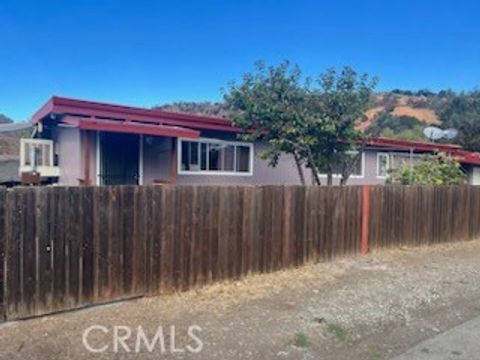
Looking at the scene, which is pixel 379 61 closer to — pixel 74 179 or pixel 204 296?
pixel 74 179

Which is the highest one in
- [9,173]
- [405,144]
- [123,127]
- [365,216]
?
[405,144]

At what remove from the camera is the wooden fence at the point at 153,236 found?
5.62 meters

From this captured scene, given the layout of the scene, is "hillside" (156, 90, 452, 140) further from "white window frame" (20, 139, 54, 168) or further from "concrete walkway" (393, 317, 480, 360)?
"concrete walkway" (393, 317, 480, 360)

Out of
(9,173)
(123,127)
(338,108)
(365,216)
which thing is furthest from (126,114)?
(9,173)

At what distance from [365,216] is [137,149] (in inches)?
267

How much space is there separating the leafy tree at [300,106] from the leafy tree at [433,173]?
2547 mm

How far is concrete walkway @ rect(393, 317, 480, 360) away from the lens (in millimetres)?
5113

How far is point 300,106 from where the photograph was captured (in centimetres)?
1406

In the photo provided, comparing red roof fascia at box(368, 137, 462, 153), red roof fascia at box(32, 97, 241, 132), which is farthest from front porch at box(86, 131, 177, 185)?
red roof fascia at box(368, 137, 462, 153)

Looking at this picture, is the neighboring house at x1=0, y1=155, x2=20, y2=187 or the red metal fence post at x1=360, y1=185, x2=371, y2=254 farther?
the neighboring house at x1=0, y1=155, x2=20, y2=187

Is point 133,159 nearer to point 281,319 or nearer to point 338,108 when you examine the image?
point 338,108

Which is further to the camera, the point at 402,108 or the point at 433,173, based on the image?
the point at 402,108

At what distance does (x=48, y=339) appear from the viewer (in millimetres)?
5133

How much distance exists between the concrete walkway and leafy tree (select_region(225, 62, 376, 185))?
8.31 metres
